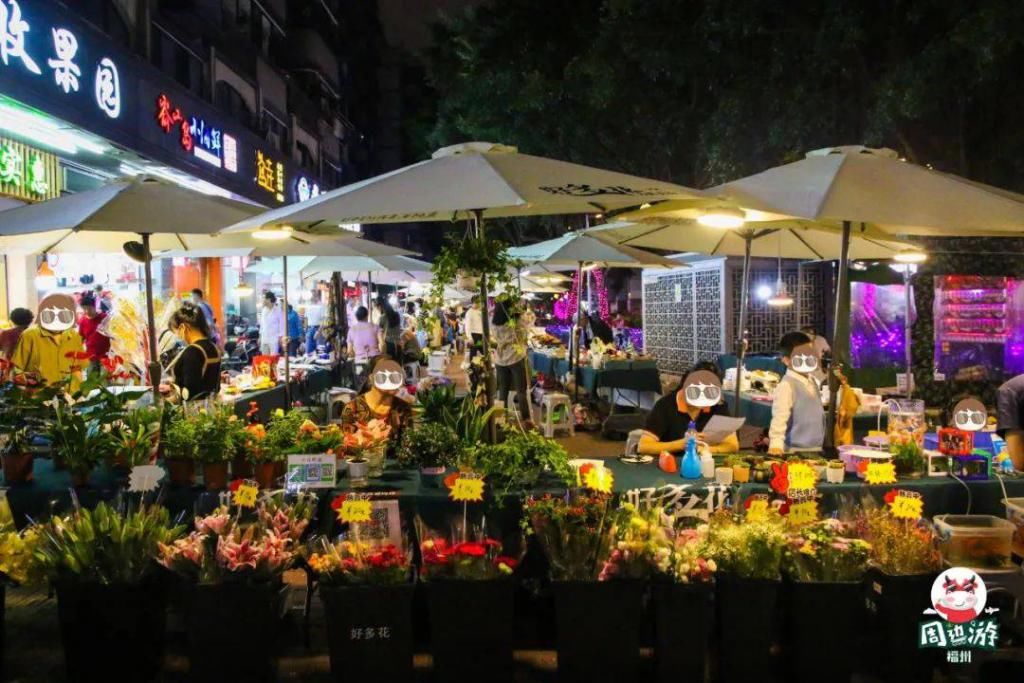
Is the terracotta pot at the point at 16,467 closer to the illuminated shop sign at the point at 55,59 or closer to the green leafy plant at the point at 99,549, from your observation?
the green leafy plant at the point at 99,549

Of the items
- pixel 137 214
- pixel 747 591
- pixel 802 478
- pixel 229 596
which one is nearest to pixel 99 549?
pixel 229 596

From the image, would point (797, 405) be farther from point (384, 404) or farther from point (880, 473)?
point (384, 404)

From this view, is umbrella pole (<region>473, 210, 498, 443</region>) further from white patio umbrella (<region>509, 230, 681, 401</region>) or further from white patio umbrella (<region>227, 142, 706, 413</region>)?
white patio umbrella (<region>509, 230, 681, 401</region>)

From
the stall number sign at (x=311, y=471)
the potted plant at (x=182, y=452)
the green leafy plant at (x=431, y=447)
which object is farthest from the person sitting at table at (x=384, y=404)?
the potted plant at (x=182, y=452)

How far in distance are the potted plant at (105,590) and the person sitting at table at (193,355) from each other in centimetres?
333

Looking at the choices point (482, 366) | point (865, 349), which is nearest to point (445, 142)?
point (865, 349)

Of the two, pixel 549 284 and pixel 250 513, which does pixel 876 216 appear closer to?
pixel 250 513

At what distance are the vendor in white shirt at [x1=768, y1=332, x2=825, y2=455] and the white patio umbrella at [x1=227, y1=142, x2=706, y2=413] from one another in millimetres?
1671

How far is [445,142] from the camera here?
1088 inches

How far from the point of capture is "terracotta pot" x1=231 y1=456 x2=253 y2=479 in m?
4.64

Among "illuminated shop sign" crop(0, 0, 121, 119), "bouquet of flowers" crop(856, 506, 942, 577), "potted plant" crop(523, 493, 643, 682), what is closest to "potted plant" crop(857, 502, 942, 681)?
"bouquet of flowers" crop(856, 506, 942, 577)

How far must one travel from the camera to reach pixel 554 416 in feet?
33.5

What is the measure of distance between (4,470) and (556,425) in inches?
260

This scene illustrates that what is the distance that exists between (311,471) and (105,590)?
1.14 m
